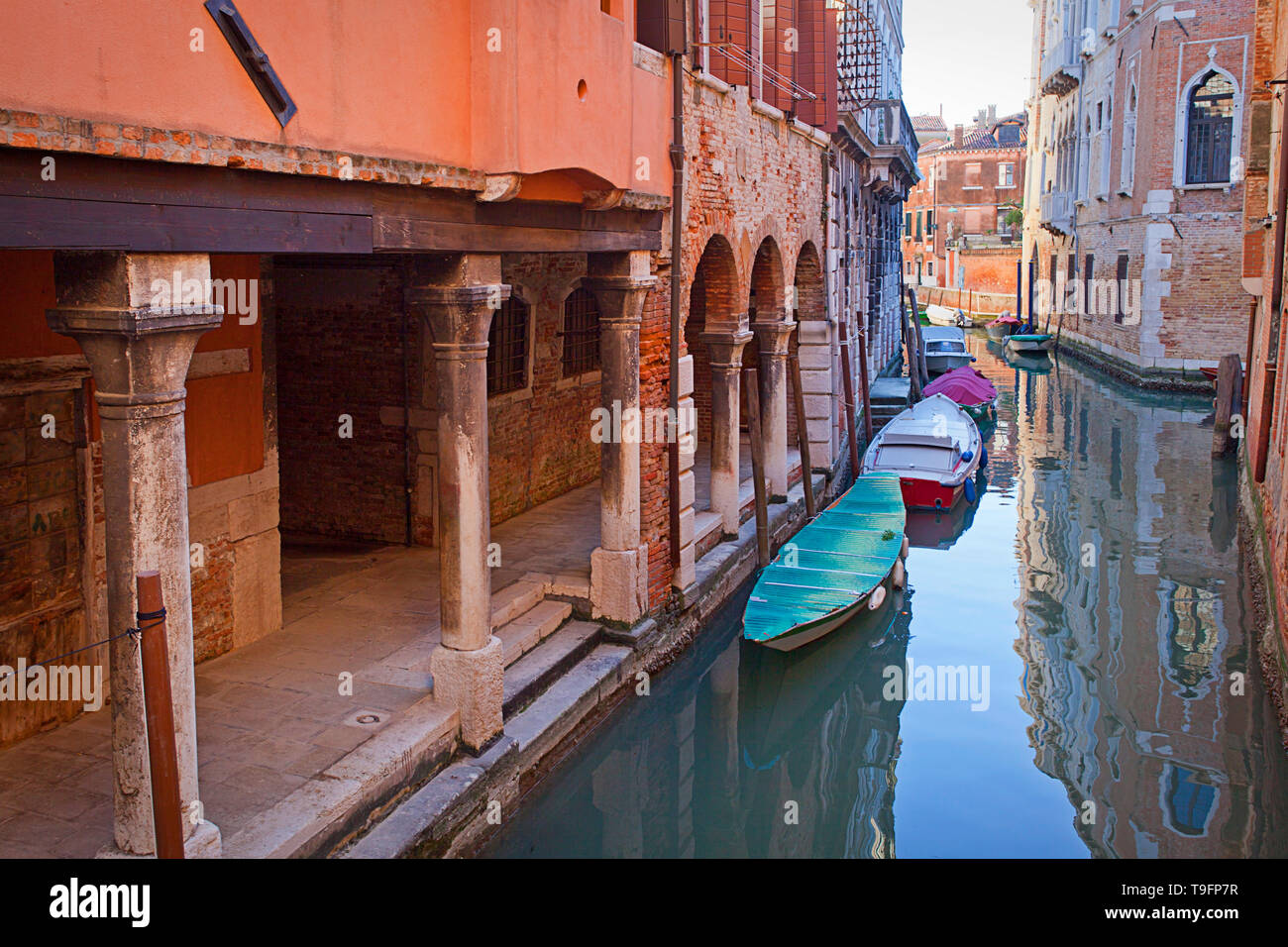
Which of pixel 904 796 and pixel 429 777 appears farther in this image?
pixel 904 796

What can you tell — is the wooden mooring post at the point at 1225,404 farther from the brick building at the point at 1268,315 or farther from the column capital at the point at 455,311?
the column capital at the point at 455,311

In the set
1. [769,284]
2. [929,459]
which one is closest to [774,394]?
[769,284]

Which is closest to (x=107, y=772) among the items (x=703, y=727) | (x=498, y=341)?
→ (x=703, y=727)

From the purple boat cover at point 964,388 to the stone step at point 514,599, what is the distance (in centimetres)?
1347

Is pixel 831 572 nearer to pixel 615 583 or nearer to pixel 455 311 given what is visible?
pixel 615 583

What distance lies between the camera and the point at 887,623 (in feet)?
34.4

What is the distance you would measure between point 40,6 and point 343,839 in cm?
356

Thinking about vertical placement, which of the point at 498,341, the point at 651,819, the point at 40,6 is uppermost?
the point at 40,6

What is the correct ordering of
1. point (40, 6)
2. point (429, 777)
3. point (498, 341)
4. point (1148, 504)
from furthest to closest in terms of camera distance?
point (1148, 504), point (498, 341), point (429, 777), point (40, 6)

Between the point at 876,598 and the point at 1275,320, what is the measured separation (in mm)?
5725

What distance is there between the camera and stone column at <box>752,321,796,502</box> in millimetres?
12500

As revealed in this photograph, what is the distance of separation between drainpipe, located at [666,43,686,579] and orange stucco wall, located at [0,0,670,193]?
2.52 feet

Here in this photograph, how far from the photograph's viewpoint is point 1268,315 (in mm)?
12555

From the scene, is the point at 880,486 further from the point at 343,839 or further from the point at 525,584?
the point at 343,839
